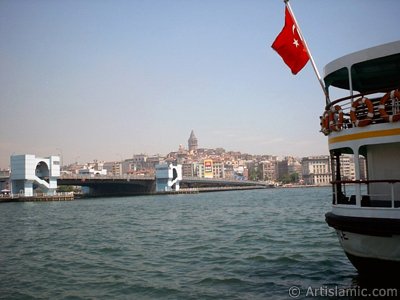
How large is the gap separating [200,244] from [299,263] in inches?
256

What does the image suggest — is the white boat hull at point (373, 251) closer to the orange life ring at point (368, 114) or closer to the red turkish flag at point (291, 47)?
the orange life ring at point (368, 114)

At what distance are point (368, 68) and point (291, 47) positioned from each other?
7.01 feet

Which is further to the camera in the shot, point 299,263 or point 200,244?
point 200,244

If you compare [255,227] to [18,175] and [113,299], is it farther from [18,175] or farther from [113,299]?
[18,175]

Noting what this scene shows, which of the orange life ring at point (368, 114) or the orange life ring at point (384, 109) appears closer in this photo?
the orange life ring at point (384, 109)

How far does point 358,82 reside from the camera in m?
13.5

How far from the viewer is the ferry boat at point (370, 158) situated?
9.81 meters

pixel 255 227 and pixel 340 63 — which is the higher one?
pixel 340 63

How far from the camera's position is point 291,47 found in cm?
1212

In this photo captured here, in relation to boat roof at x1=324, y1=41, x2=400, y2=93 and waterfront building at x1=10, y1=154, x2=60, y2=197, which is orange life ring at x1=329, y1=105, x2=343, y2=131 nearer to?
boat roof at x1=324, y1=41, x2=400, y2=93

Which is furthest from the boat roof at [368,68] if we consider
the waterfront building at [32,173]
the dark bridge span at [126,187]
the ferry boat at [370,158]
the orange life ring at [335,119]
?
the dark bridge span at [126,187]

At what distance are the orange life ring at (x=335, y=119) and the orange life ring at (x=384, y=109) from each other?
47.6 inches

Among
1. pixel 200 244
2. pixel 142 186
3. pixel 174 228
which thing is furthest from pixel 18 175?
pixel 200 244

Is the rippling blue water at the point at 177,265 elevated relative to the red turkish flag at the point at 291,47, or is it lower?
lower
